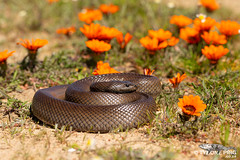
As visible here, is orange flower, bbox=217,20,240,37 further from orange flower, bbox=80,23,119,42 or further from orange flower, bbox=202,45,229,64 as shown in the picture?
orange flower, bbox=80,23,119,42

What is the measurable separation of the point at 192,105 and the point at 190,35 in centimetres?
259

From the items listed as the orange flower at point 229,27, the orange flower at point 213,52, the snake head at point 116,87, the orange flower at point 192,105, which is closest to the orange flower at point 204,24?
the orange flower at point 229,27

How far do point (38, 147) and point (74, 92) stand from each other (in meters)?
1.03

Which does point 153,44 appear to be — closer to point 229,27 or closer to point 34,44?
point 229,27

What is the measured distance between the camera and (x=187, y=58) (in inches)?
246

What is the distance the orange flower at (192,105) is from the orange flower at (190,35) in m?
2.52

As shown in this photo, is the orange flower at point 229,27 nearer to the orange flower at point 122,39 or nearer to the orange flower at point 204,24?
the orange flower at point 204,24

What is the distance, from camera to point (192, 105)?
364 cm

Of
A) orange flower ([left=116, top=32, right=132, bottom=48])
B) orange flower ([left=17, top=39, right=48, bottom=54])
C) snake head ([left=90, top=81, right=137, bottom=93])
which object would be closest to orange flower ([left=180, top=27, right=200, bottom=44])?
orange flower ([left=116, top=32, right=132, bottom=48])

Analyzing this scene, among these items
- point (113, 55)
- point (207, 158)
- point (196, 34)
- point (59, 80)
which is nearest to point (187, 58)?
point (196, 34)

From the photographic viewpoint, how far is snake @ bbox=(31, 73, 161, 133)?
12.4 ft

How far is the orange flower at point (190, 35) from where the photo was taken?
582 cm

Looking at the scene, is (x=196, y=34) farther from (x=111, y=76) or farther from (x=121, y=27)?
(x=121, y=27)

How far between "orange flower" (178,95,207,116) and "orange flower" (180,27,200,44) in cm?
252
